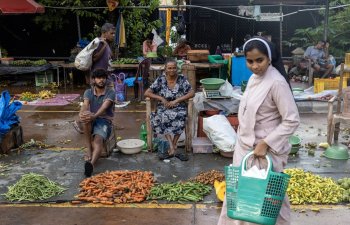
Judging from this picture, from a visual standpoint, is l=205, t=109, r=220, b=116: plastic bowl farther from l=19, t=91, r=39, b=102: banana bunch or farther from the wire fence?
the wire fence

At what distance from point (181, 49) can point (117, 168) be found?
675cm

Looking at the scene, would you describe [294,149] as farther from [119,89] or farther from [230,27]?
[230,27]

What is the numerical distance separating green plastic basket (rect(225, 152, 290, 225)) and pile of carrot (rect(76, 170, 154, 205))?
85.4 inches

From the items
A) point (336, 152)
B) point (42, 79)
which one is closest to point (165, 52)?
point (42, 79)

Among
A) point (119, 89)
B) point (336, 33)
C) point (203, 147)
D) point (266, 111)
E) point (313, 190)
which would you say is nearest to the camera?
point (266, 111)

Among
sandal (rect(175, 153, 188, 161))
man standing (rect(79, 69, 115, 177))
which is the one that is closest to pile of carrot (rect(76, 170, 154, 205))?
A: man standing (rect(79, 69, 115, 177))

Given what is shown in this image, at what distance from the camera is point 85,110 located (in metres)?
6.25

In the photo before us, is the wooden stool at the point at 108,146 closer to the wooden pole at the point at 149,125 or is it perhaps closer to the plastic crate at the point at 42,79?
the wooden pole at the point at 149,125

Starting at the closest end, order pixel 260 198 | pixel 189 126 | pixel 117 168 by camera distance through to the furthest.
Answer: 1. pixel 260 198
2. pixel 117 168
3. pixel 189 126

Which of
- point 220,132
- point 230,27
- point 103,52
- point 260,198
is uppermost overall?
point 230,27

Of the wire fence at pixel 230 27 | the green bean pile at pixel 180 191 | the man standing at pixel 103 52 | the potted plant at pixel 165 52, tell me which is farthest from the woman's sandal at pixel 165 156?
the wire fence at pixel 230 27

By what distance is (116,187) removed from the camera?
523cm

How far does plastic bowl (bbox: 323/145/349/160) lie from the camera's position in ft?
20.9

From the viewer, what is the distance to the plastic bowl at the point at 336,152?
6.38 meters
